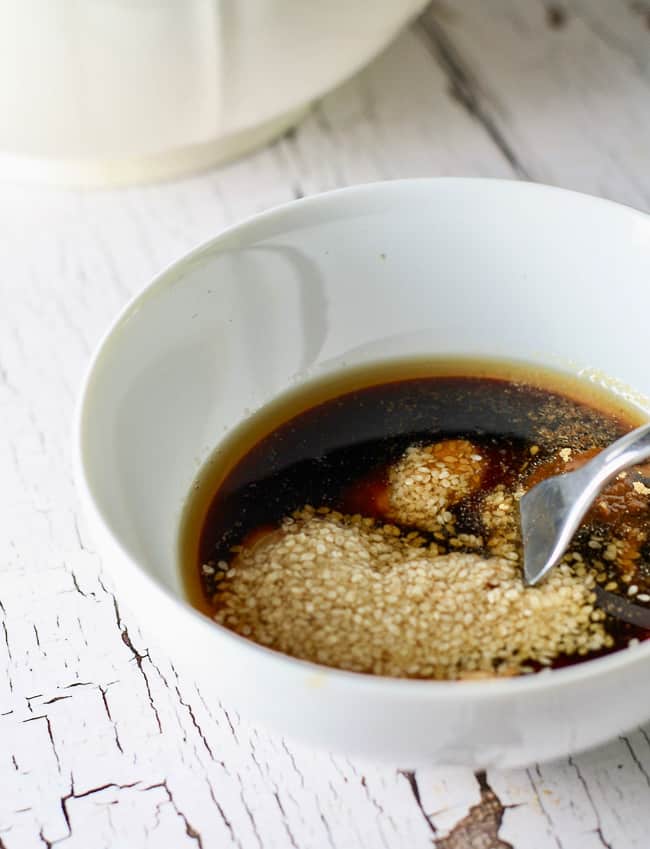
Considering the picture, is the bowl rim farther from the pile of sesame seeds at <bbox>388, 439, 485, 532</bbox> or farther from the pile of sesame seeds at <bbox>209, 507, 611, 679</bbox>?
the pile of sesame seeds at <bbox>388, 439, 485, 532</bbox>

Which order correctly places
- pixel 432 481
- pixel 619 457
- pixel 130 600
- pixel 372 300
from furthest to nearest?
pixel 372 300 < pixel 432 481 < pixel 619 457 < pixel 130 600

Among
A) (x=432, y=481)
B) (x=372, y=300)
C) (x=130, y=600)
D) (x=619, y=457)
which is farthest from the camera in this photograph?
(x=372, y=300)

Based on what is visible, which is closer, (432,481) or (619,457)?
(619,457)

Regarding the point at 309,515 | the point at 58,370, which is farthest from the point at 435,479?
the point at 58,370

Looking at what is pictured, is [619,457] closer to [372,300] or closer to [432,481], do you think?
[432,481]

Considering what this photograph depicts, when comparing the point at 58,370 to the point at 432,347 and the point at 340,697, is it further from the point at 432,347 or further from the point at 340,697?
the point at 340,697

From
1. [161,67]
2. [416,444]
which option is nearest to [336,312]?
[416,444]

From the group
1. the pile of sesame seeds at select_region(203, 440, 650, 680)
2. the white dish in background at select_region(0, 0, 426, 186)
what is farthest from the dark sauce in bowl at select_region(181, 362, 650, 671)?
the white dish in background at select_region(0, 0, 426, 186)
